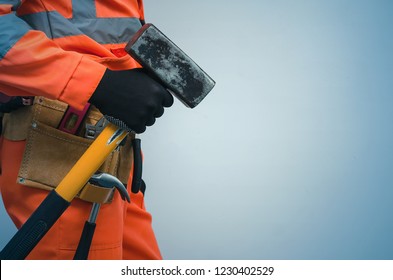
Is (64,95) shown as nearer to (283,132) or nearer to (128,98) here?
(128,98)

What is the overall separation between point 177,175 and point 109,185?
37.9 inches

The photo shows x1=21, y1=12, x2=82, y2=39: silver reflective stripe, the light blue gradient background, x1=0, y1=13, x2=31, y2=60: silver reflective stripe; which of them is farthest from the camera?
the light blue gradient background

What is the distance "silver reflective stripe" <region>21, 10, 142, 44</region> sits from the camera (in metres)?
0.80

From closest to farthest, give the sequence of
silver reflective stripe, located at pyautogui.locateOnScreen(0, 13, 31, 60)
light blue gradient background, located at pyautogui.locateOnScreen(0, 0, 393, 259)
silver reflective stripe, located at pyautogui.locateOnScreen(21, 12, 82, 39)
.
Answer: silver reflective stripe, located at pyautogui.locateOnScreen(0, 13, 31, 60), silver reflective stripe, located at pyautogui.locateOnScreen(21, 12, 82, 39), light blue gradient background, located at pyautogui.locateOnScreen(0, 0, 393, 259)

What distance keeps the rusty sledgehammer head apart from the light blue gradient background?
97cm

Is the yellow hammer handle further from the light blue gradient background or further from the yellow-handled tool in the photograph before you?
the light blue gradient background

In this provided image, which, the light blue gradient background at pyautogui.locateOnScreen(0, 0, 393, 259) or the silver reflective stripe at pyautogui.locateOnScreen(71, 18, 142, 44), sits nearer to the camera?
the silver reflective stripe at pyautogui.locateOnScreen(71, 18, 142, 44)

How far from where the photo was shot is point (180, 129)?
175 centimetres

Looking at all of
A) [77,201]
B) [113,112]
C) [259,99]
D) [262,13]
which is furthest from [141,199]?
[262,13]

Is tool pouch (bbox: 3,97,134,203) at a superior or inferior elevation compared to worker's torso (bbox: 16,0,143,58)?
inferior

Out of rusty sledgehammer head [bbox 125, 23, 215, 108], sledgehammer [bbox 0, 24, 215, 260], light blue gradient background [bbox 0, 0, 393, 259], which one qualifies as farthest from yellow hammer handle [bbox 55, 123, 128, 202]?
light blue gradient background [bbox 0, 0, 393, 259]

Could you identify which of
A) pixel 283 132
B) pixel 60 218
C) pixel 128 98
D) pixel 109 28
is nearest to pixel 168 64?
pixel 128 98

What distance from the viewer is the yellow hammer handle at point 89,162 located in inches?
28.7

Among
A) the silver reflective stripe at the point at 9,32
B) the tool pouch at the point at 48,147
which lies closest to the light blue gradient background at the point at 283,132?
the tool pouch at the point at 48,147
